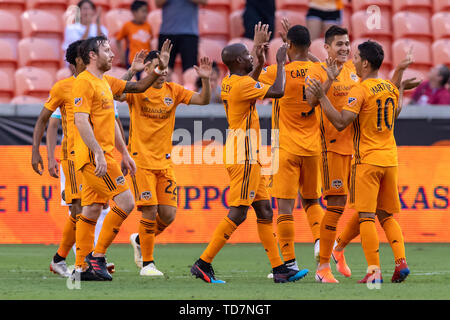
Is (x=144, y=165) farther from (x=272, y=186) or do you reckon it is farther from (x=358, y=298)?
(x=358, y=298)

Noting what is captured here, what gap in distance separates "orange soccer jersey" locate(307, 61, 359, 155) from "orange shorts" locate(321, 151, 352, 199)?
6cm

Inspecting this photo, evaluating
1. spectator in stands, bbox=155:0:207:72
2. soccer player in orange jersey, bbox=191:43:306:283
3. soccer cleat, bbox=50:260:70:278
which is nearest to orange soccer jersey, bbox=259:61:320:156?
soccer player in orange jersey, bbox=191:43:306:283

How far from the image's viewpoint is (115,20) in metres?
15.0

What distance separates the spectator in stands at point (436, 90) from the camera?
485 inches

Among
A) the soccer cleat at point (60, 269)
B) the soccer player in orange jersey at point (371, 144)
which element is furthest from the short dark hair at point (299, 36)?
the soccer cleat at point (60, 269)

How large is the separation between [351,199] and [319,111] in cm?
107

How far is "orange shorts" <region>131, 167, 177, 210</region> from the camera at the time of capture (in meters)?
7.93

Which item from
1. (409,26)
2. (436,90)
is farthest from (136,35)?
(409,26)

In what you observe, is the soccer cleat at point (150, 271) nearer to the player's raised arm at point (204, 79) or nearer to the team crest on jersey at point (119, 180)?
the team crest on jersey at point (119, 180)

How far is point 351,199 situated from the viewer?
7051 mm

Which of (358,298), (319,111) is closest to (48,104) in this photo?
(319,111)

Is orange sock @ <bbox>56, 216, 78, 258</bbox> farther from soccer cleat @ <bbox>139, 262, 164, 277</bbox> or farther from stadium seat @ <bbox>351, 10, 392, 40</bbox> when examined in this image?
stadium seat @ <bbox>351, 10, 392, 40</bbox>

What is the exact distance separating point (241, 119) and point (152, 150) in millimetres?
1128

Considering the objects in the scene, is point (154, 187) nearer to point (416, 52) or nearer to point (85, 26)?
point (85, 26)
